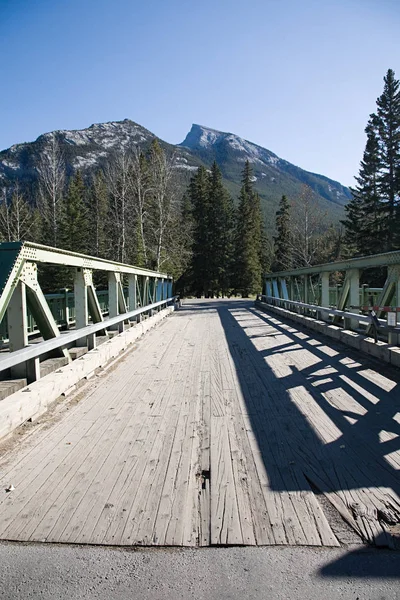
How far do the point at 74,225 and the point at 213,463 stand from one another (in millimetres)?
37501

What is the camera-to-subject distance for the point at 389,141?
3281 cm

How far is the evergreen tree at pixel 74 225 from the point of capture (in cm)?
→ 3688

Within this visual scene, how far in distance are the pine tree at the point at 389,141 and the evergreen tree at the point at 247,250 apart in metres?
18.8

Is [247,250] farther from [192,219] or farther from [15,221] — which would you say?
[15,221]

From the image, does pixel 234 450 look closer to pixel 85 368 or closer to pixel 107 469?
pixel 107 469

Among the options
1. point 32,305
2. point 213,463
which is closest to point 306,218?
point 32,305

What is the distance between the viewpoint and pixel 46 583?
1.93 metres

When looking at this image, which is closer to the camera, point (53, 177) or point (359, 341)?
point (359, 341)

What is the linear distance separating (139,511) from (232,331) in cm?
920

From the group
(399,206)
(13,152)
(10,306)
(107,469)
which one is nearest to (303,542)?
(107,469)

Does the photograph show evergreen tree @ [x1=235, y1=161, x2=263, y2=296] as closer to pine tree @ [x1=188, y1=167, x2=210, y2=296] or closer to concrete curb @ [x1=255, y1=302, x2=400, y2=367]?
pine tree @ [x1=188, y1=167, x2=210, y2=296]

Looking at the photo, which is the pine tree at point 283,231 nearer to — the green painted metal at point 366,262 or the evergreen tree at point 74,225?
the evergreen tree at point 74,225

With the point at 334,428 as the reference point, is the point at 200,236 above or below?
above

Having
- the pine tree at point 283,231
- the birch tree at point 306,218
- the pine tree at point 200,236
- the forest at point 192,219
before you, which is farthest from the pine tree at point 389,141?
the pine tree at point 200,236
